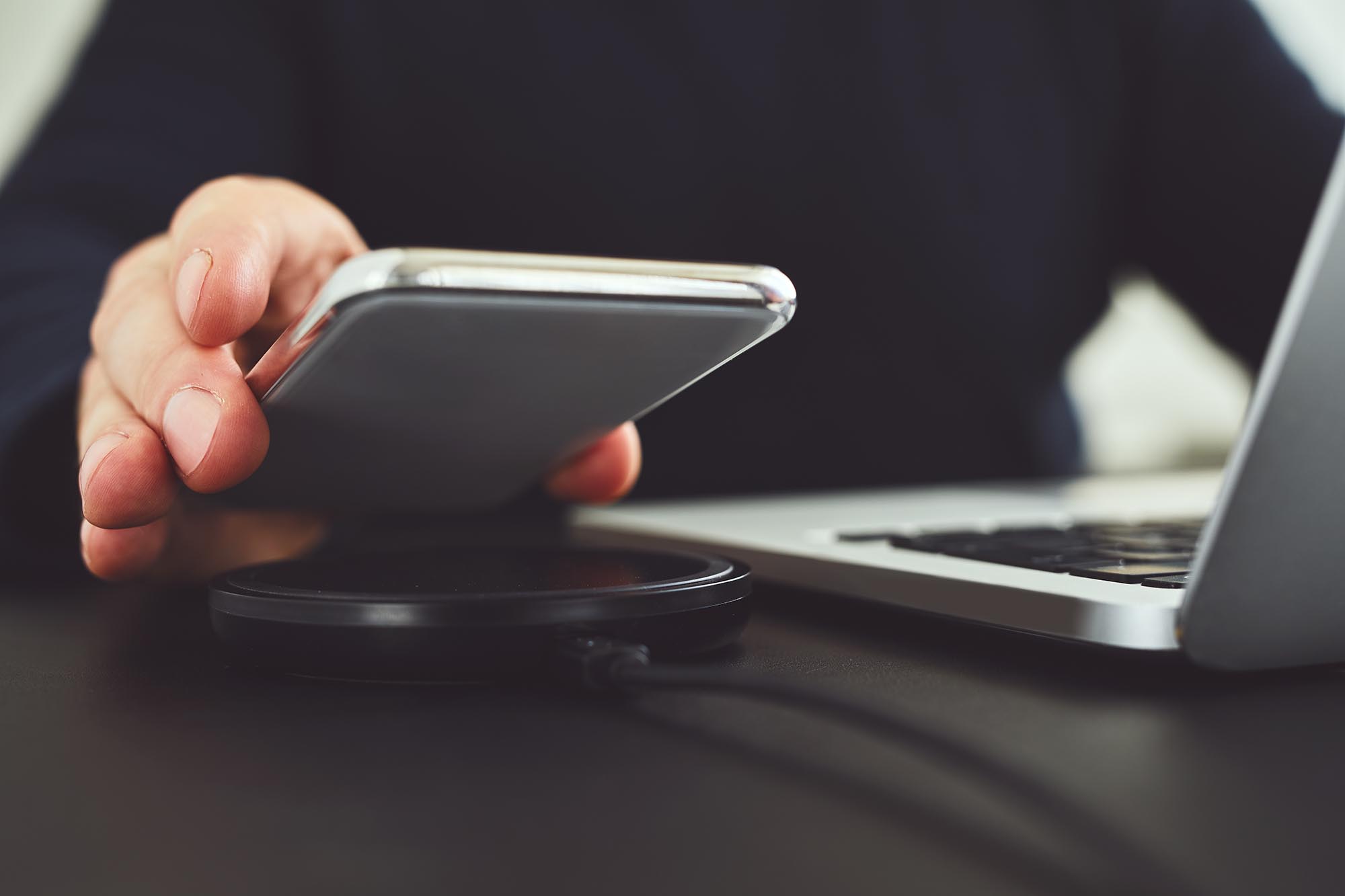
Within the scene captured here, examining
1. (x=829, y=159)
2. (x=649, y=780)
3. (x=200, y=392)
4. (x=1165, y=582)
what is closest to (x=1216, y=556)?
(x=1165, y=582)

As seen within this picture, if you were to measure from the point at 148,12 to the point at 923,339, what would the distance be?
35.2 inches

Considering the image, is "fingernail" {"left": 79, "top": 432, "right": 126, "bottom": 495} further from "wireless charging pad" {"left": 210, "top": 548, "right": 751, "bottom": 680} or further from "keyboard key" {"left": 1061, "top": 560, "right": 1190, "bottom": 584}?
"keyboard key" {"left": 1061, "top": 560, "right": 1190, "bottom": 584}

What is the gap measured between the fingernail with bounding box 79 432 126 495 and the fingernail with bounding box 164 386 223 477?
0.02m

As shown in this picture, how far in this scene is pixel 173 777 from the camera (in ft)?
0.76

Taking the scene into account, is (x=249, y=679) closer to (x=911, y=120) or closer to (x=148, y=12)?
(x=148, y=12)

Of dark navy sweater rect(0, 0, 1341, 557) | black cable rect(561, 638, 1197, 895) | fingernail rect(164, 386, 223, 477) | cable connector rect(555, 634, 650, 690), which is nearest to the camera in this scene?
black cable rect(561, 638, 1197, 895)

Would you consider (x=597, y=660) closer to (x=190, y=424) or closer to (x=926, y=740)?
(x=926, y=740)

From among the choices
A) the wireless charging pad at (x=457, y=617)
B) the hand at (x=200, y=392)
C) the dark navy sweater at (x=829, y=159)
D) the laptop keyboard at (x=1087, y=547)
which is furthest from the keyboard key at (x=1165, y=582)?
the dark navy sweater at (x=829, y=159)

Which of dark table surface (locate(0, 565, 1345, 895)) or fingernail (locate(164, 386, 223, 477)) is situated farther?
fingernail (locate(164, 386, 223, 477))

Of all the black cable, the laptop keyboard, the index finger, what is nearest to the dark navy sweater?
the index finger

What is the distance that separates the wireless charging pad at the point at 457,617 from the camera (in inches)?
11.5

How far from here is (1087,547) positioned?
40 cm

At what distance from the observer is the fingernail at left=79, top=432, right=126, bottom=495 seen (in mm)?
399

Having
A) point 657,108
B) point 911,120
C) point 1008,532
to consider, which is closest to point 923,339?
point 911,120
